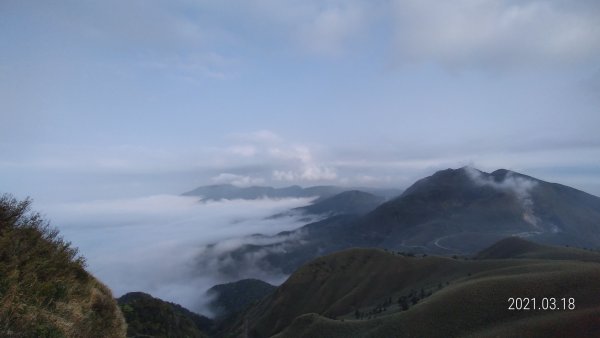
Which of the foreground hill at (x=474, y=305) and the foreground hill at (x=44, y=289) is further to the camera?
the foreground hill at (x=474, y=305)

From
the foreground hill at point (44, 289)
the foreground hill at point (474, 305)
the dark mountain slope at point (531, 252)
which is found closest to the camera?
the foreground hill at point (44, 289)

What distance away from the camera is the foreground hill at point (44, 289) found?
37.2 feet

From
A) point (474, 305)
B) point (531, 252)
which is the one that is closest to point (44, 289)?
point (474, 305)

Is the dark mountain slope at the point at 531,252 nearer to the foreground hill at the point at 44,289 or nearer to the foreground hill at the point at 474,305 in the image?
the foreground hill at the point at 474,305

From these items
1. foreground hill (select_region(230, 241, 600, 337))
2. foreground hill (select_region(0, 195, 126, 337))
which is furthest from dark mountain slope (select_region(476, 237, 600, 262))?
foreground hill (select_region(0, 195, 126, 337))

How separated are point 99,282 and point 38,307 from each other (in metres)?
7.97

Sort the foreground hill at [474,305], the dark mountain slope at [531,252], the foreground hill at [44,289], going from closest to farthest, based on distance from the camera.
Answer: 1. the foreground hill at [44,289]
2. the foreground hill at [474,305]
3. the dark mountain slope at [531,252]

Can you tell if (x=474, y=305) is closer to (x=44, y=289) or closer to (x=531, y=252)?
(x=44, y=289)

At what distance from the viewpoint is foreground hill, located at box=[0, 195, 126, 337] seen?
11.3 metres

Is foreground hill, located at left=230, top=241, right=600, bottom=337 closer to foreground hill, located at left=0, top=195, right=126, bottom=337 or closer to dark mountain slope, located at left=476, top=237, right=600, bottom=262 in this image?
dark mountain slope, located at left=476, top=237, right=600, bottom=262

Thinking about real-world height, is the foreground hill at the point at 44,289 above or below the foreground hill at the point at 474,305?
above

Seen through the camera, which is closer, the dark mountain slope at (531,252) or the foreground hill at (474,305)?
the foreground hill at (474,305)

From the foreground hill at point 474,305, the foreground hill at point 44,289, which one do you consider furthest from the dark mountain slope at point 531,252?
the foreground hill at point 44,289

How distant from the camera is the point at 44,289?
13.3 meters
